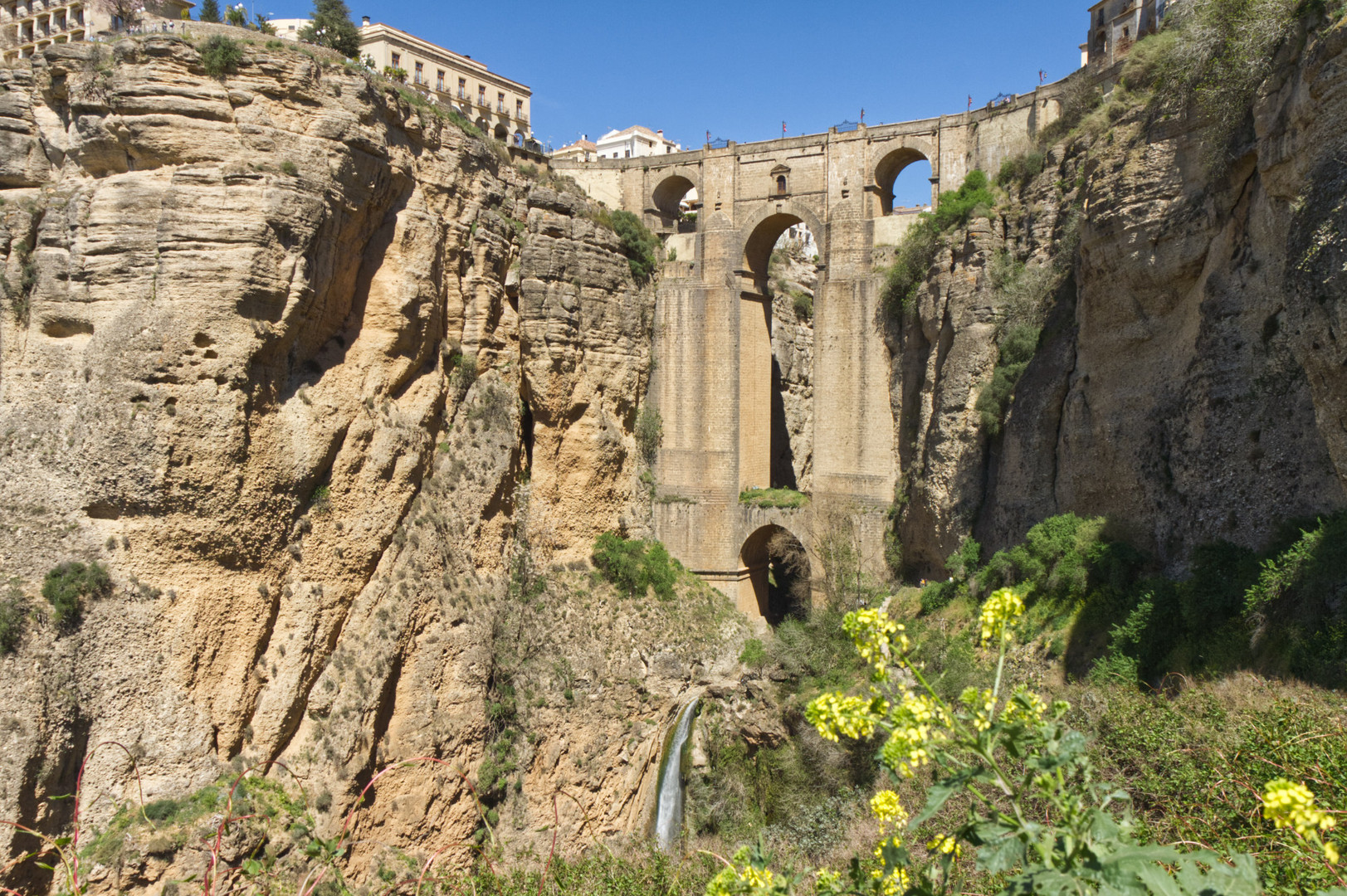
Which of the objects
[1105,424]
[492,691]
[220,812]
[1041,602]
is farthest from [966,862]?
[492,691]

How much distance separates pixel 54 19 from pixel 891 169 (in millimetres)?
24556

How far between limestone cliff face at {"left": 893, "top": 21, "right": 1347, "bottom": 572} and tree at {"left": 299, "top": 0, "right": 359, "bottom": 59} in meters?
13.8

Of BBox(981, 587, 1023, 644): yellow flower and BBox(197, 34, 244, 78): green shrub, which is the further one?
BBox(197, 34, 244, 78): green shrub

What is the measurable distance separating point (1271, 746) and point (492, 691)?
1333 centimetres

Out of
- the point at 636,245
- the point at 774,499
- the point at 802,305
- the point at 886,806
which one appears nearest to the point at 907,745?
the point at 886,806

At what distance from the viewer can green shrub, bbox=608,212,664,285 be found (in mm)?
22281

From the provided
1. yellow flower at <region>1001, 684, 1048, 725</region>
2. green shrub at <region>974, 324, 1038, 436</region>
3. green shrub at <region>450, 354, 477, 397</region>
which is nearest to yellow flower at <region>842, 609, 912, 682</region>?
yellow flower at <region>1001, 684, 1048, 725</region>

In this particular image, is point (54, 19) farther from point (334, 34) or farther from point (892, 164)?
point (892, 164)

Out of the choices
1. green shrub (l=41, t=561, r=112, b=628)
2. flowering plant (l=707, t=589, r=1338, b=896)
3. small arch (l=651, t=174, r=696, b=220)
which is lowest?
green shrub (l=41, t=561, r=112, b=628)

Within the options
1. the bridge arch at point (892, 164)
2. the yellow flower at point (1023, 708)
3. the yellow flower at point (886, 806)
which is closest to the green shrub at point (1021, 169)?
the bridge arch at point (892, 164)

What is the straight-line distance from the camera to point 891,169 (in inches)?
884

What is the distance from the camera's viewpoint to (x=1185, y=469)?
11.6m

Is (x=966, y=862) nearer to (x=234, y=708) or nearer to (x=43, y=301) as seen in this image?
(x=234, y=708)

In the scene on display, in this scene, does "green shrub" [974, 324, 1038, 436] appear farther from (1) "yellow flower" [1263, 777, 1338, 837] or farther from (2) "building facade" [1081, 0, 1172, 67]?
(1) "yellow flower" [1263, 777, 1338, 837]
